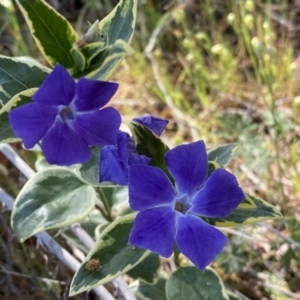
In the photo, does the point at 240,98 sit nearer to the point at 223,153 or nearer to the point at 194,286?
the point at 223,153

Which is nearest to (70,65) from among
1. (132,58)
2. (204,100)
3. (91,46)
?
(91,46)

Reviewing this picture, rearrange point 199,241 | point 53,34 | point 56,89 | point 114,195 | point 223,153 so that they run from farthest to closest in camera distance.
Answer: point 114,195 → point 223,153 → point 53,34 → point 199,241 → point 56,89

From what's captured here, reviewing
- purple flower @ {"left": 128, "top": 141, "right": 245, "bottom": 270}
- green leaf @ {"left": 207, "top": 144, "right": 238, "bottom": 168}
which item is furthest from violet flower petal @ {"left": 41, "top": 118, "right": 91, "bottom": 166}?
green leaf @ {"left": 207, "top": 144, "right": 238, "bottom": 168}

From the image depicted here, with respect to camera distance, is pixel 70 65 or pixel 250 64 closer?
pixel 70 65

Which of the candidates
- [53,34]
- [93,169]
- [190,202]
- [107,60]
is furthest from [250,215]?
[53,34]

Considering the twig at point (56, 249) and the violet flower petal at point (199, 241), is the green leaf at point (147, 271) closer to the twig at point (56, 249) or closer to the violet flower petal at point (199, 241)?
the twig at point (56, 249)

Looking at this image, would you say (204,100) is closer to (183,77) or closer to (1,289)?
(183,77)
